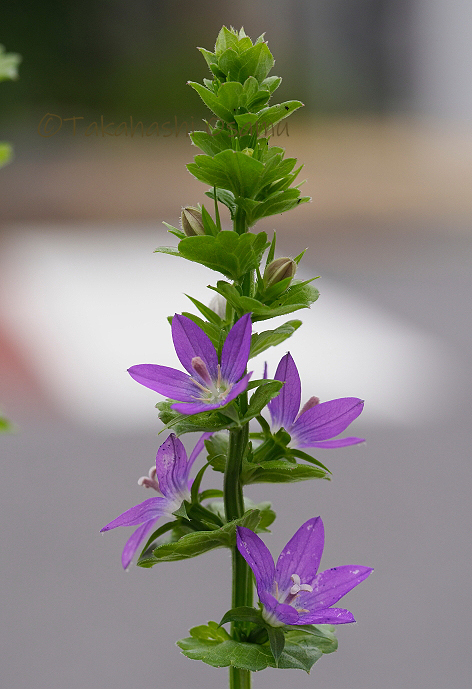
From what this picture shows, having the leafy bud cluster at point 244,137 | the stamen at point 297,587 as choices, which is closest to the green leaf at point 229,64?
the leafy bud cluster at point 244,137

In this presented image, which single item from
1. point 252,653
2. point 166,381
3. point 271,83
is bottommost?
point 252,653

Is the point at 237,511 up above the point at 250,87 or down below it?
below

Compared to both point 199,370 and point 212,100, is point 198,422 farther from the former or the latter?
point 212,100

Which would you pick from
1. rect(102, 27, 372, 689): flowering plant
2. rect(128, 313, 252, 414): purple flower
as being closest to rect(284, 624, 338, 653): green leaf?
rect(102, 27, 372, 689): flowering plant

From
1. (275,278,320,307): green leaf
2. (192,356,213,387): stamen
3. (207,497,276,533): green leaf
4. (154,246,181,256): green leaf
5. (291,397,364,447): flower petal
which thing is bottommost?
(207,497,276,533): green leaf

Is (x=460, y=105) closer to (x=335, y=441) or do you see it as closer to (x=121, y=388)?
(x=121, y=388)

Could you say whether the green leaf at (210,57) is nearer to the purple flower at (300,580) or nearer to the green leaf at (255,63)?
the green leaf at (255,63)

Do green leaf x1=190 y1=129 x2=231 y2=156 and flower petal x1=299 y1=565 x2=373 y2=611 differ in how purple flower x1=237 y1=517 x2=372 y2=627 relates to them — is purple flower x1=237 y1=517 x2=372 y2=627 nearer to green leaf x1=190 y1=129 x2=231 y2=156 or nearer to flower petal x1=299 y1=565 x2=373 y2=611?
flower petal x1=299 y1=565 x2=373 y2=611

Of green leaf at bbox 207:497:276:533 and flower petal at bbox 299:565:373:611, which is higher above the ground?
green leaf at bbox 207:497:276:533

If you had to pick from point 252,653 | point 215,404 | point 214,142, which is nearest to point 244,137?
point 214,142
